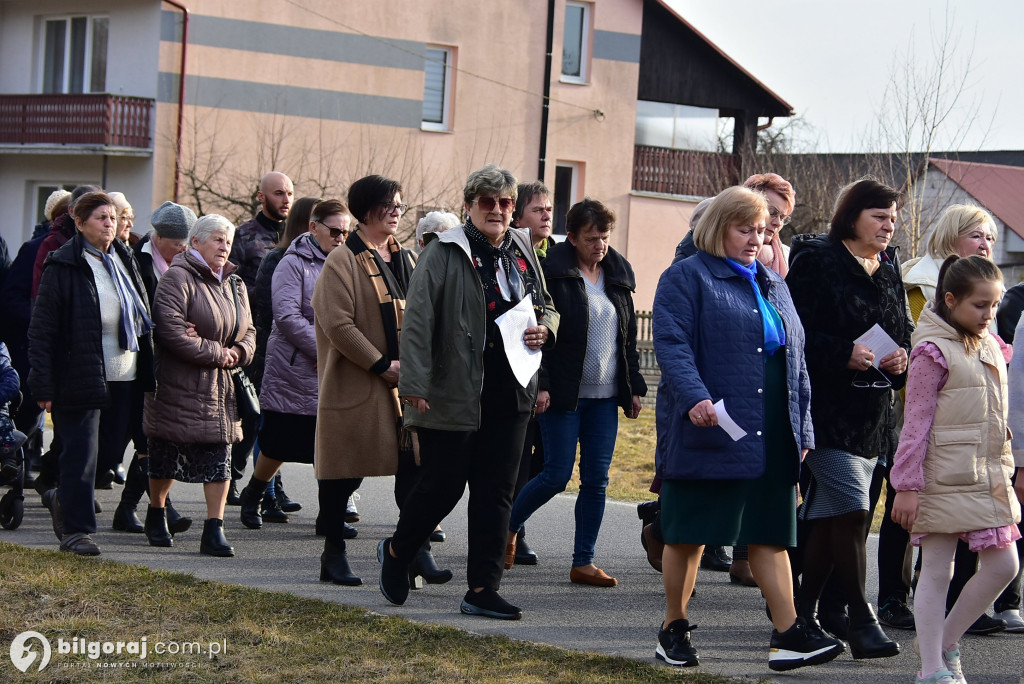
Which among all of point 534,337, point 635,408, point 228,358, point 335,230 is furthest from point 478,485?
point 335,230

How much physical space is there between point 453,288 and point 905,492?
7.58 feet

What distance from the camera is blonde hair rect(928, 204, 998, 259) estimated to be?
6.77 metres

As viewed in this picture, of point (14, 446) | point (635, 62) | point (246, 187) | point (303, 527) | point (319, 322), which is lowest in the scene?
point (303, 527)

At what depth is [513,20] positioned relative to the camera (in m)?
31.8

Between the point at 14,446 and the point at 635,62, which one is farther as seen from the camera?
the point at 635,62

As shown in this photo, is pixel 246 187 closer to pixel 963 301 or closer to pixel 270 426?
pixel 270 426

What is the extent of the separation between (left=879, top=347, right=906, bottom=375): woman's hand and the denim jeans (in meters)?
1.90

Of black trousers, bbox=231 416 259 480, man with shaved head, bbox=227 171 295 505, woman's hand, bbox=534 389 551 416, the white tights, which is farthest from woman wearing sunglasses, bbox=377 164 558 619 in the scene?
man with shaved head, bbox=227 171 295 505

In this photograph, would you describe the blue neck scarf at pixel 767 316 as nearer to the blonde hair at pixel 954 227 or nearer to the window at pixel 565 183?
the blonde hair at pixel 954 227

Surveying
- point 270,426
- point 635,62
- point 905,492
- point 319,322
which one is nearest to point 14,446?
point 270,426

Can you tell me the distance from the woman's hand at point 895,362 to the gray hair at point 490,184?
1964mm

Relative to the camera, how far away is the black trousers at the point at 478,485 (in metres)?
6.41

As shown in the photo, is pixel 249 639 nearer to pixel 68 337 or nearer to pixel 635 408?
pixel 68 337

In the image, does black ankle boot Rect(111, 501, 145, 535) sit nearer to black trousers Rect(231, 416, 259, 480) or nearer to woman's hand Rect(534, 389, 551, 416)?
black trousers Rect(231, 416, 259, 480)
